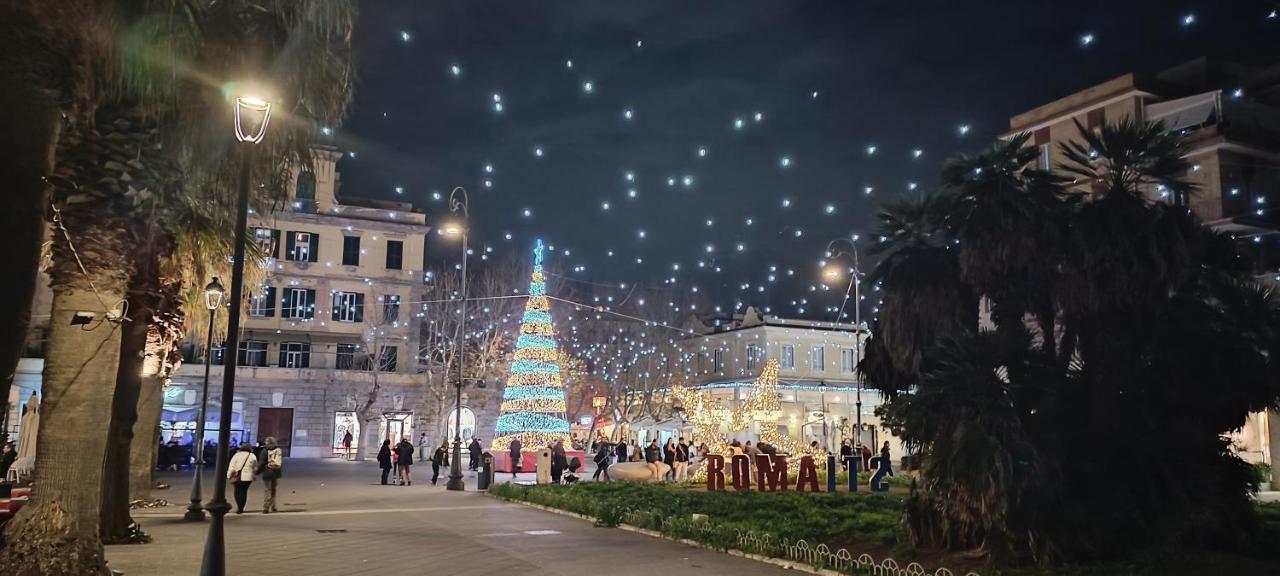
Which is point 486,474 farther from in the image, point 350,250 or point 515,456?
point 350,250

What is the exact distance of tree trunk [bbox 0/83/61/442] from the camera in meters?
4.43

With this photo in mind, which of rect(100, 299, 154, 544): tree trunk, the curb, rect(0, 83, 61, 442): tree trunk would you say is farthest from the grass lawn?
rect(0, 83, 61, 442): tree trunk

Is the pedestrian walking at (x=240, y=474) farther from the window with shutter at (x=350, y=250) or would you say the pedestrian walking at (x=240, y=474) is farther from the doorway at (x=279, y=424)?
the window with shutter at (x=350, y=250)

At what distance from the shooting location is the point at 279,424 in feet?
155

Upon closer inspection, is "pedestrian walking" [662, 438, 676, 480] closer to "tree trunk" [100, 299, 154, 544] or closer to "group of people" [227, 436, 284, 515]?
"group of people" [227, 436, 284, 515]

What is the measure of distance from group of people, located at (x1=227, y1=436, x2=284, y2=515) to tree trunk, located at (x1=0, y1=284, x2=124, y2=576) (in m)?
8.57

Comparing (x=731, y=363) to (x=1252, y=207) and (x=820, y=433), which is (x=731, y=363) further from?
(x=1252, y=207)

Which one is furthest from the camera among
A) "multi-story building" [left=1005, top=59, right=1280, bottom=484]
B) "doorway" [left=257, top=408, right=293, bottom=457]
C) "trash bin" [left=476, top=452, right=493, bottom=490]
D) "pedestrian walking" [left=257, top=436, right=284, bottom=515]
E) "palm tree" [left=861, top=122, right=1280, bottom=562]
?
"doorway" [left=257, top=408, right=293, bottom=457]

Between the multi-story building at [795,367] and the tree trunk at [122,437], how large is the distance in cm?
3874

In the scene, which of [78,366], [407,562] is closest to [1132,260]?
[407,562]

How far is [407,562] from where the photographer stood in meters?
11.6

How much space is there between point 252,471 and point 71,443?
9.38 m

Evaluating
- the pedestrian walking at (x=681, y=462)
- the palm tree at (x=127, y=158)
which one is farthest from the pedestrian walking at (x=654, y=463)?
the palm tree at (x=127, y=158)

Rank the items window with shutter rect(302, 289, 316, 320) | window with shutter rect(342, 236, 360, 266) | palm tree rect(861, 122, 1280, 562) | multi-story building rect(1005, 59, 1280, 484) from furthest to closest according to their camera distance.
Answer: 1. window with shutter rect(342, 236, 360, 266)
2. window with shutter rect(302, 289, 316, 320)
3. multi-story building rect(1005, 59, 1280, 484)
4. palm tree rect(861, 122, 1280, 562)
